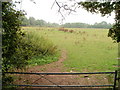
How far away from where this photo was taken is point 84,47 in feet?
25.8

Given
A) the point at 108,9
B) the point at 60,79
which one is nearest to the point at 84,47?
the point at 60,79

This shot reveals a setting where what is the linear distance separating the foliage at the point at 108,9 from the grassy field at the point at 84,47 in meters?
2.53

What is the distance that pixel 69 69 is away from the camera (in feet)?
16.5

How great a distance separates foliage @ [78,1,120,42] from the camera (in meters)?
2.60

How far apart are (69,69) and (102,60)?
6.22ft

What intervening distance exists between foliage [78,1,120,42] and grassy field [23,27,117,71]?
2.53 meters

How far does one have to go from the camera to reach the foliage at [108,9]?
260 centimetres

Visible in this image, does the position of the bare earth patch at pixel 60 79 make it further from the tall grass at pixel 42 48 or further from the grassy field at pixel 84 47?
the tall grass at pixel 42 48

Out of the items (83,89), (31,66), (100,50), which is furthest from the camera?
(100,50)

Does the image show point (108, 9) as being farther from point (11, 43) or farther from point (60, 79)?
point (60, 79)

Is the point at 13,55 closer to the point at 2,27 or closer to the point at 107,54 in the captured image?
the point at 2,27

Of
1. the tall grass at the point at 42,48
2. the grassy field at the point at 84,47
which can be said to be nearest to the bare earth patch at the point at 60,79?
the grassy field at the point at 84,47

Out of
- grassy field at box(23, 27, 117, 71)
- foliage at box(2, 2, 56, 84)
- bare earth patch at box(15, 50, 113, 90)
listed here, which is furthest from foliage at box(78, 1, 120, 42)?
grassy field at box(23, 27, 117, 71)

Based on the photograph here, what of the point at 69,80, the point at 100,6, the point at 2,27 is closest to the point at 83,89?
the point at 69,80
